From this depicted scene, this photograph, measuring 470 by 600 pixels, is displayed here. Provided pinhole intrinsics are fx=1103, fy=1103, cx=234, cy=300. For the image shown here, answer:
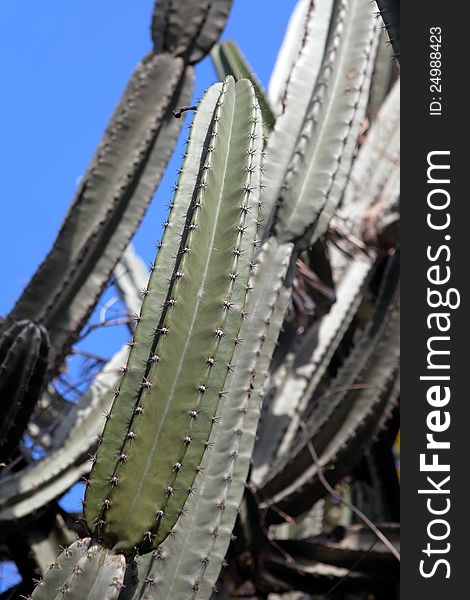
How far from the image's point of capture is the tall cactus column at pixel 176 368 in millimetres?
2270

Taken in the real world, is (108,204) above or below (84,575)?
above

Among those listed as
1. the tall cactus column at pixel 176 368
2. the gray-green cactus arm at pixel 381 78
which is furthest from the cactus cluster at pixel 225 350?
the gray-green cactus arm at pixel 381 78

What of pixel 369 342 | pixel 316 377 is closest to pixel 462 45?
pixel 369 342

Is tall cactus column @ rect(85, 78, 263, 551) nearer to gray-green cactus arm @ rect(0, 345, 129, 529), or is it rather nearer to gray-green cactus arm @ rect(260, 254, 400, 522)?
gray-green cactus arm @ rect(0, 345, 129, 529)

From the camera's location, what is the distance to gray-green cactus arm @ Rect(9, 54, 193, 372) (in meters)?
3.63

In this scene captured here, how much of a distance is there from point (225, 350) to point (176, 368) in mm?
111

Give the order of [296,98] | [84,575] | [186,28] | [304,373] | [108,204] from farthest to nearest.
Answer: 1. [304,373]
2. [186,28]
3. [108,204]
4. [296,98]
5. [84,575]

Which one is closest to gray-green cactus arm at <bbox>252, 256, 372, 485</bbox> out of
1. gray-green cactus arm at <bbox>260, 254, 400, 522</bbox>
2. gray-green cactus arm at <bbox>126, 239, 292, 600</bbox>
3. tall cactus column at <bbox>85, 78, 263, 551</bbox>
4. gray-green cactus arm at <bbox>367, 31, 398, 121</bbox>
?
gray-green cactus arm at <bbox>260, 254, 400, 522</bbox>

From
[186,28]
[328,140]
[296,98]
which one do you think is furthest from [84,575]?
[186,28]

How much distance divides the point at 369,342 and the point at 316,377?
1.19 feet

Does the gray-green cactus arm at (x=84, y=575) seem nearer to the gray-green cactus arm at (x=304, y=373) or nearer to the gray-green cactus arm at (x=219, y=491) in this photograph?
the gray-green cactus arm at (x=219, y=491)

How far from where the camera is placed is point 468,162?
2.94 m

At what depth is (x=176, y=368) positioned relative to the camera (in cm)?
231

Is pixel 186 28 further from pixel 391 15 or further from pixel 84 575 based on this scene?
pixel 84 575
